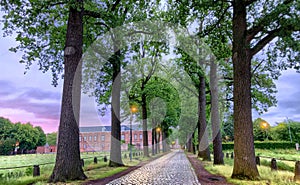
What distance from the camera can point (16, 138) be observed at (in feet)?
207

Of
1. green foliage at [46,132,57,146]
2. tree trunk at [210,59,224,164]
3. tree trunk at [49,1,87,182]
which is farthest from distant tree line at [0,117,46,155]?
tree trunk at [49,1,87,182]

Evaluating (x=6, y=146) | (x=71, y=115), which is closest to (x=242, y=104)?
(x=71, y=115)

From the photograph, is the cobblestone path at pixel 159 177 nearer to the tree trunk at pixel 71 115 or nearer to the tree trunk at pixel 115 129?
the tree trunk at pixel 71 115

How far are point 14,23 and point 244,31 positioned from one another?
34.1 ft

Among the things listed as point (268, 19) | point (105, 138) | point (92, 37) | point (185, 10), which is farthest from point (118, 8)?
point (105, 138)

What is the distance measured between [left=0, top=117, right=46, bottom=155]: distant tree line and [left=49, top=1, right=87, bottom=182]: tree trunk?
5464cm

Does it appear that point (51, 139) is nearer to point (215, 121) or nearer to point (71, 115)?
point (215, 121)

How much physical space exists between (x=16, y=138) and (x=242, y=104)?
66947 mm

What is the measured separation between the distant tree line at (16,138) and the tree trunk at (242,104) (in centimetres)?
5905

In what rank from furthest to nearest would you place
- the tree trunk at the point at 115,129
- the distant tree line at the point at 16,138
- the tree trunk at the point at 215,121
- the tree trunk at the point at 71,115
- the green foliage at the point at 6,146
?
1. the distant tree line at the point at 16,138
2. the green foliage at the point at 6,146
3. the tree trunk at the point at 115,129
4. the tree trunk at the point at 215,121
5. the tree trunk at the point at 71,115

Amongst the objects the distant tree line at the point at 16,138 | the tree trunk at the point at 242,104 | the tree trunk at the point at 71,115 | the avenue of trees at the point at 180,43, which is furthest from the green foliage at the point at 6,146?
the tree trunk at the point at 242,104

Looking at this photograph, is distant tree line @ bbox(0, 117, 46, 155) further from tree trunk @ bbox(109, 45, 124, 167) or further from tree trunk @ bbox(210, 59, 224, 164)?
tree trunk @ bbox(210, 59, 224, 164)

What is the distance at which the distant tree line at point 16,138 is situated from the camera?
57.4m

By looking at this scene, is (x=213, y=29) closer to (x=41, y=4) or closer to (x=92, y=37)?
(x=92, y=37)
